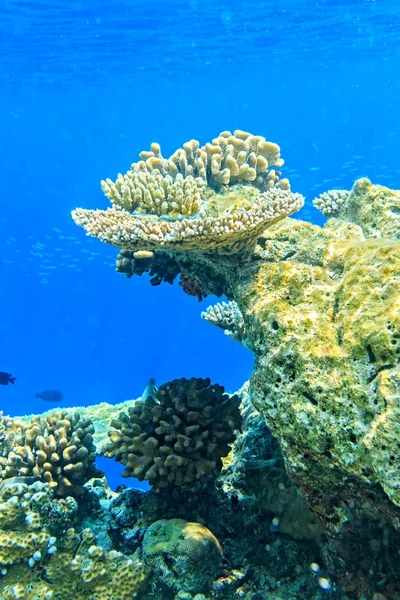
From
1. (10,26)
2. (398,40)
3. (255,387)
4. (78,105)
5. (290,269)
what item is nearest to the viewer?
(255,387)

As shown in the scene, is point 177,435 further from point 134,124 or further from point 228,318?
point 134,124

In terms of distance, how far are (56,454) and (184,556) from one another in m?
1.87

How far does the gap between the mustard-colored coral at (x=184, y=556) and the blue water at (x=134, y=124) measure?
2740 cm

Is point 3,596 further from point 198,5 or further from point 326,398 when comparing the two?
point 198,5

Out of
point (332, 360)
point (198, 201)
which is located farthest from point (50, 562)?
point (198, 201)

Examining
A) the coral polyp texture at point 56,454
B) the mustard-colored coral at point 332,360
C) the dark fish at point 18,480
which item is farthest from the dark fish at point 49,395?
the mustard-colored coral at point 332,360

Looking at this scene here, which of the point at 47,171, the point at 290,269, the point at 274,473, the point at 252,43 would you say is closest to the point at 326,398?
the point at 290,269

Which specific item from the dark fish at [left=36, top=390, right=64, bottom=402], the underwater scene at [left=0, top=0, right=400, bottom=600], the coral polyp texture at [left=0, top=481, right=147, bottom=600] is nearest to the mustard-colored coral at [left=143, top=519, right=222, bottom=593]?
the underwater scene at [left=0, top=0, right=400, bottom=600]

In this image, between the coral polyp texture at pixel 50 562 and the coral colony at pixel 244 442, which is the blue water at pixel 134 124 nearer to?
the coral colony at pixel 244 442

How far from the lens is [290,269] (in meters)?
4.07

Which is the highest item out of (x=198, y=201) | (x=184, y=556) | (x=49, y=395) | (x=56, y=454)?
(x=49, y=395)

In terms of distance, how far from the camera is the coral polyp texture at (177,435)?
4.43 metres

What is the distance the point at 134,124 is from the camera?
259 ft

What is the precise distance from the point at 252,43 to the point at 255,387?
37843 millimetres
